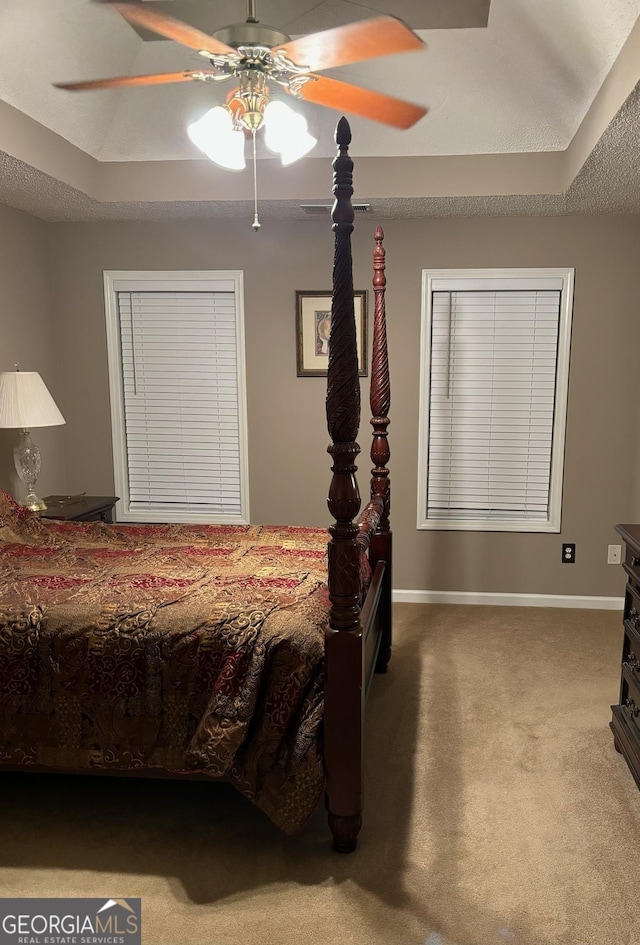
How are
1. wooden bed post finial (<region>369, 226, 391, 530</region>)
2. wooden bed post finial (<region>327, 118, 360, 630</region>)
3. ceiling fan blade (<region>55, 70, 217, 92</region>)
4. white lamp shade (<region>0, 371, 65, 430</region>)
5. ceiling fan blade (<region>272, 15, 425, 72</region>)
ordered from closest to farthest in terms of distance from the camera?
ceiling fan blade (<region>272, 15, 425, 72</region>) → wooden bed post finial (<region>327, 118, 360, 630</region>) → ceiling fan blade (<region>55, 70, 217, 92</region>) → wooden bed post finial (<region>369, 226, 391, 530</region>) → white lamp shade (<region>0, 371, 65, 430</region>)

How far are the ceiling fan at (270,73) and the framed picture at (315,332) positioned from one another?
6.25ft

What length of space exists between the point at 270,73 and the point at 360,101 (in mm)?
344

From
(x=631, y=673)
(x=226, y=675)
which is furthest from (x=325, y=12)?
(x=631, y=673)

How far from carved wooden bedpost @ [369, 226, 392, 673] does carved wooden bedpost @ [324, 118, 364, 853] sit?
1.32 metres

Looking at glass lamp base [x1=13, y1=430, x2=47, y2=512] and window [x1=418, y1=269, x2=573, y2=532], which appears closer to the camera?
glass lamp base [x1=13, y1=430, x2=47, y2=512]

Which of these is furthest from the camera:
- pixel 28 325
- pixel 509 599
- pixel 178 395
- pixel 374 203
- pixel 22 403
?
pixel 178 395

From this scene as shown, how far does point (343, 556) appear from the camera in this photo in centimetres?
211

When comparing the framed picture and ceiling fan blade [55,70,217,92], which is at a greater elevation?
ceiling fan blade [55,70,217,92]

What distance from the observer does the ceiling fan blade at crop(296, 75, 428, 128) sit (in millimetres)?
2229

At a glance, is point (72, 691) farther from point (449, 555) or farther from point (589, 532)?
point (589, 532)

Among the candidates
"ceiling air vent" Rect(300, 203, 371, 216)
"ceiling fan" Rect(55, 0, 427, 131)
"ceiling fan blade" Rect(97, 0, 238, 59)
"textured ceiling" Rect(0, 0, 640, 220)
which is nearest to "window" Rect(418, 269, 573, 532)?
"textured ceiling" Rect(0, 0, 640, 220)

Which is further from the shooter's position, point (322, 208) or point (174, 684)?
point (322, 208)

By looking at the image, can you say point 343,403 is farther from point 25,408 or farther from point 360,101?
point 25,408

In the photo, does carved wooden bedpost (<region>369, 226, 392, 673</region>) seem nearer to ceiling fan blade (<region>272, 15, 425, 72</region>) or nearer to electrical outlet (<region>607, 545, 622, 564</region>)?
ceiling fan blade (<region>272, 15, 425, 72</region>)
